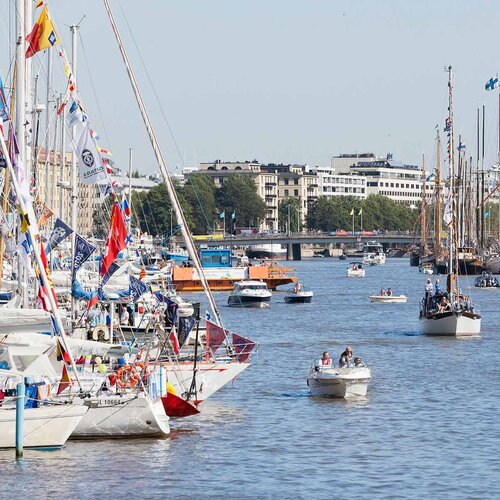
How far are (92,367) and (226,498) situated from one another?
1207 cm

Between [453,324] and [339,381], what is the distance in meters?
31.5

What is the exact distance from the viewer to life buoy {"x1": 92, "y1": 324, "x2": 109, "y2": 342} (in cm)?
6712

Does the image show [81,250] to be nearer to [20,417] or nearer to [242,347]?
[242,347]

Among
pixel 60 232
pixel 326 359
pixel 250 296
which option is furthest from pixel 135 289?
pixel 250 296

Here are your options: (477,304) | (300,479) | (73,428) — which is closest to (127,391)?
(73,428)

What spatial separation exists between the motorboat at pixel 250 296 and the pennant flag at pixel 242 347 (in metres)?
76.2

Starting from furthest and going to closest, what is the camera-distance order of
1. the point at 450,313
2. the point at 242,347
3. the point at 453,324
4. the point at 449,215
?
1. the point at 449,215
2. the point at 453,324
3. the point at 450,313
4. the point at 242,347

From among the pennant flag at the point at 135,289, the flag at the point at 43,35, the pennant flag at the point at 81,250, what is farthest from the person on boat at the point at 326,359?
the flag at the point at 43,35

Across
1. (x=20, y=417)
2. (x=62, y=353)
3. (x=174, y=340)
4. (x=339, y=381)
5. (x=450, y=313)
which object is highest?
(x=62, y=353)

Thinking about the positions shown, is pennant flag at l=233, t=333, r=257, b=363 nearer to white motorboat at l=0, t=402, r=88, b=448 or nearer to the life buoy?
white motorboat at l=0, t=402, r=88, b=448

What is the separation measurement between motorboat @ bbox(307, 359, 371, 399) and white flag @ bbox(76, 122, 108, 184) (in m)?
11.5

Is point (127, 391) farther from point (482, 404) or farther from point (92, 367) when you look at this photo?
point (482, 404)

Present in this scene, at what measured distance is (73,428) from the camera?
146 ft

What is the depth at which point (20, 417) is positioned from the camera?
141 feet
